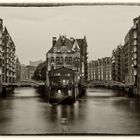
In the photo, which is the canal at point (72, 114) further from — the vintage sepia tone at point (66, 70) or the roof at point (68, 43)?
the roof at point (68, 43)

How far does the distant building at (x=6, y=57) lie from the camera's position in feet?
14.6

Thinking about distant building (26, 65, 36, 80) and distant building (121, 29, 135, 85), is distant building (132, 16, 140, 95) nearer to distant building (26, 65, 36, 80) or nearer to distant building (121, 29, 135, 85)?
distant building (121, 29, 135, 85)

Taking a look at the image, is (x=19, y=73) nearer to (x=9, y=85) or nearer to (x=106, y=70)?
(x=9, y=85)

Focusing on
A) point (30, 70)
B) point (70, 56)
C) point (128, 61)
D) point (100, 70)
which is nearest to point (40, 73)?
point (30, 70)

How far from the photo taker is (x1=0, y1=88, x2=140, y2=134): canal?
399 centimetres

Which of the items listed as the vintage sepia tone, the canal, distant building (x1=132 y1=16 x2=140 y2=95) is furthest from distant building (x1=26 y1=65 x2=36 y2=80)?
distant building (x1=132 y1=16 x2=140 y2=95)

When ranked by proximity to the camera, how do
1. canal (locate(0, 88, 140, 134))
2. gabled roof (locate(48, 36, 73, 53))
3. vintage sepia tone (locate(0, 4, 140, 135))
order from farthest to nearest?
gabled roof (locate(48, 36, 73, 53)), vintage sepia tone (locate(0, 4, 140, 135)), canal (locate(0, 88, 140, 134))

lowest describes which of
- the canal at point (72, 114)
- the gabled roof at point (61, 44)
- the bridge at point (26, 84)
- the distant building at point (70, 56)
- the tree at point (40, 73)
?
the canal at point (72, 114)

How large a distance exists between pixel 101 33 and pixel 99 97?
849 mm

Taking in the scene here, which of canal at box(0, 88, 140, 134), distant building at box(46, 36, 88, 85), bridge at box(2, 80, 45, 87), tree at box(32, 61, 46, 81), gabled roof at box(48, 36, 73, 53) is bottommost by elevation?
canal at box(0, 88, 140, 134)

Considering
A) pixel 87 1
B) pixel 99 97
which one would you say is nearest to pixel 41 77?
pixel 99 97

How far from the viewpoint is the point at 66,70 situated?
4.55m

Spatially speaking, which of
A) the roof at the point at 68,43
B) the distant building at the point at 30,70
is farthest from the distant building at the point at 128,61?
the distant building at the point at 30,70

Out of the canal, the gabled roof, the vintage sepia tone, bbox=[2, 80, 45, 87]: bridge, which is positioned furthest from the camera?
bbox=[2, 80, 45, 87]: bridge
